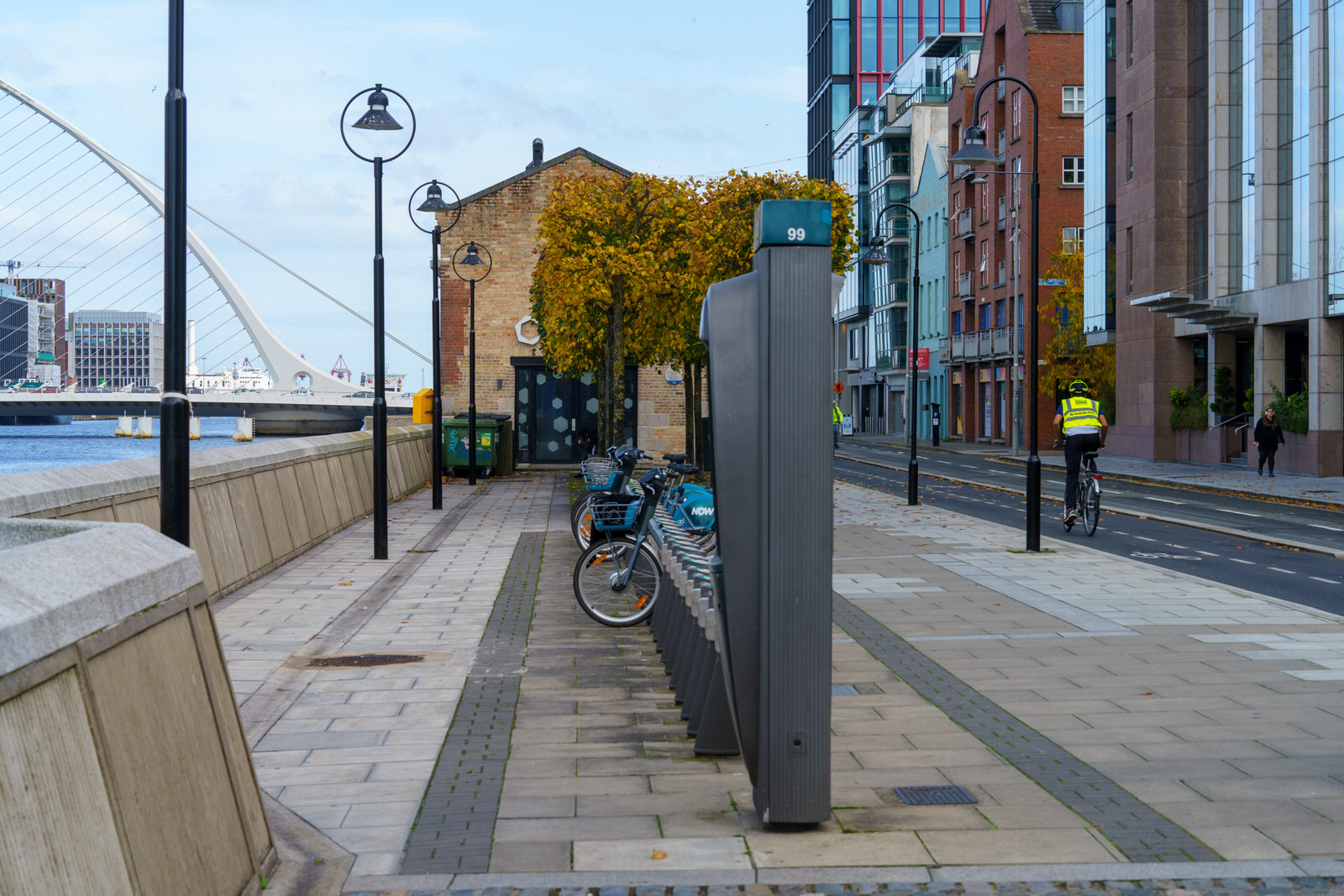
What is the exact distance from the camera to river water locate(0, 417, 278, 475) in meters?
57.6

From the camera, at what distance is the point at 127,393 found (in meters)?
64.3

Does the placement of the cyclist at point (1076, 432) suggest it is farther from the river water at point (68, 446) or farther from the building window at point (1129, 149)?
the building window at point (1129, 149)

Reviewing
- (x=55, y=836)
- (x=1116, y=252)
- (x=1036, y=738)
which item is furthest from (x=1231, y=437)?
(x=55, y=836)

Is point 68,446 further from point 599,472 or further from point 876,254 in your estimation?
point 599,472

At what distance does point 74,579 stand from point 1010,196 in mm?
60970

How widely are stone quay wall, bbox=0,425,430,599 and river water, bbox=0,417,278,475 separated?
2430cm

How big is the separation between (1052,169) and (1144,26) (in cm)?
1600

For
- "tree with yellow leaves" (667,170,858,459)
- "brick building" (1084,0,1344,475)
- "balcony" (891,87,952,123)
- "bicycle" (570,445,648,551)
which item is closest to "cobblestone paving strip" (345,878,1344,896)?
"bicycle" (570,445,648,551)

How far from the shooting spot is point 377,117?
16.0 m

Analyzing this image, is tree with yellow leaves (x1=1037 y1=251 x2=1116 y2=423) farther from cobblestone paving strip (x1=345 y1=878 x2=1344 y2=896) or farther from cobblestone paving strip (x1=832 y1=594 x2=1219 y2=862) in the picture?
cobblestone paving strip (x1=345 y1=878 x2=1344 y2=896)

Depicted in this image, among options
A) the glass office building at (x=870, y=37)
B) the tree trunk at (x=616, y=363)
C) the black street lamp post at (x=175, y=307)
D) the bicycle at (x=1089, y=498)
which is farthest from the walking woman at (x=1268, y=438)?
the glass office building at (x=870, y=37)

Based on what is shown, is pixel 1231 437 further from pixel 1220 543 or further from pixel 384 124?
pixel 384 124

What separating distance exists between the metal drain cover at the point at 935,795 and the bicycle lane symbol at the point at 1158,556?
33.3 ft

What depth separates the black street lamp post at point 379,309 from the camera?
1535cm
